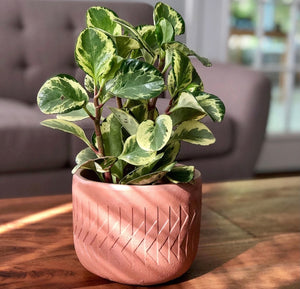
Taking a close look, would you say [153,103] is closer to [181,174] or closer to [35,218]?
[181,174]

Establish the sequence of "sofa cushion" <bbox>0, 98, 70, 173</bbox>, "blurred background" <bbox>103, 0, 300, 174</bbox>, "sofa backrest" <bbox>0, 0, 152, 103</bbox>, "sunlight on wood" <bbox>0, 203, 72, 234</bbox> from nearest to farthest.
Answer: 1. "sunlight on wood" <bbox>0, 203, 72, 234</bbox>
2. "sofa cushion" <bbox>0, 98, 70, 173</bbox>
3. "sofa backrest" <bbox>0, 0, 152, 103</bbox>
4. "blurred background" <bbox>103, 0, 300, 174</bbox>

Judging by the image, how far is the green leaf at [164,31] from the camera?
1.83 feet

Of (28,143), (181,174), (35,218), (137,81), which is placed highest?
(137,81)

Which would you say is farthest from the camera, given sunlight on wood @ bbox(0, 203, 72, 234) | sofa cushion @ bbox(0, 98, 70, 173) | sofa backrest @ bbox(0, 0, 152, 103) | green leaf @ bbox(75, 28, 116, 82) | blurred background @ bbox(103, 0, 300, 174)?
blurred background @ bbox(103, 0, 300, 174)

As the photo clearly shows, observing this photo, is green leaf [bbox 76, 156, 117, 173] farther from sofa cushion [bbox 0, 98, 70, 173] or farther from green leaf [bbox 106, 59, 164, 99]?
sofa cushion [bbox 0, 98, 70, 173]

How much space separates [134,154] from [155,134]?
4 centimetres

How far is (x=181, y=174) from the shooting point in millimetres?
578

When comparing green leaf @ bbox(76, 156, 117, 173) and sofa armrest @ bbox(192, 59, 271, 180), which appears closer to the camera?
green leaf @ bbox(76, 156, 117, 173)

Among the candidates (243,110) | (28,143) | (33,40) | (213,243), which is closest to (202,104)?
(213,243)

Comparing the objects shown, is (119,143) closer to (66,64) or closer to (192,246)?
(192,246)

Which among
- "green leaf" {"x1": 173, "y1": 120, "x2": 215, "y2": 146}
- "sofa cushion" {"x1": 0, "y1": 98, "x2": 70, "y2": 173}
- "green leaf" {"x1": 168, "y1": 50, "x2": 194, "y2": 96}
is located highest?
"green leaf" {"x1": 168, "y1": 50, "x2": 194, "y2": 96}

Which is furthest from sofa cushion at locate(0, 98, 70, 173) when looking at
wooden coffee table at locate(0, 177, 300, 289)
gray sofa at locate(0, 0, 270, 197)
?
wooden coffee table at locate(0, 177, 300, 289)

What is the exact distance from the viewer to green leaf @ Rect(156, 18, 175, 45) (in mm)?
558

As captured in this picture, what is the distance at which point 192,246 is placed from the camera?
60 cm
